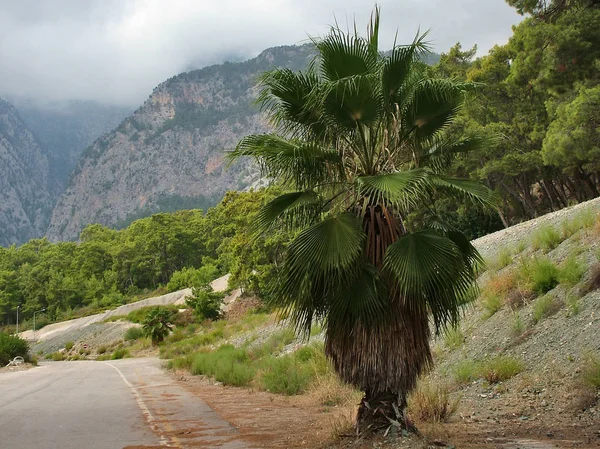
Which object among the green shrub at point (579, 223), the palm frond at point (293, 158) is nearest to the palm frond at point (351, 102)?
the palm frond at point (293, 158)

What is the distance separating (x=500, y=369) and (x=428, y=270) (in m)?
5.68

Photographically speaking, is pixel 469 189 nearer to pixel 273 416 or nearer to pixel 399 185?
pixel 399 185

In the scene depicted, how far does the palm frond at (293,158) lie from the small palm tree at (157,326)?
1783 inches

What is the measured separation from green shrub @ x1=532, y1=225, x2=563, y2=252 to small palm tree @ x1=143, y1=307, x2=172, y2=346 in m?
40.0

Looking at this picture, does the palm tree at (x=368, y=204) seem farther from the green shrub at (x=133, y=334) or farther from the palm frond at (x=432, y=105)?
the green shrub at (x=133, y=334)

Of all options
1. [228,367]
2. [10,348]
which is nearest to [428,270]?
[228,367]

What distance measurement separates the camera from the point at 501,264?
18609 mm

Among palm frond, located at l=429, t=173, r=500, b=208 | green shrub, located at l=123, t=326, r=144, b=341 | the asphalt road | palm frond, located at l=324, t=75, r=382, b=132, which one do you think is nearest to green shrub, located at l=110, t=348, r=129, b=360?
green shrub, located at l=123, t=326, r=144, b=341

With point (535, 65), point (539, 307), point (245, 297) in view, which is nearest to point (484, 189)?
point (539, 307)

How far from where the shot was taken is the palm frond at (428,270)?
747 centimetres

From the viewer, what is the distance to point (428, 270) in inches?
294

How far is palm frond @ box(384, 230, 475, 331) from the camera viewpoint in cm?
747

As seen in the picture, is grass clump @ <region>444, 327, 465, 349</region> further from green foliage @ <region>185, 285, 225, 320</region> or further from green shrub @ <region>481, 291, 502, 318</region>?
green foliage @ <region>185, 285, 225, 320</region>

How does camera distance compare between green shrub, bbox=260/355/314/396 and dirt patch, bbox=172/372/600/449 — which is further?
green shrub, bbox=260/355/314/396
